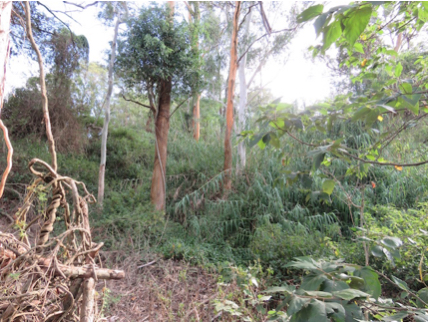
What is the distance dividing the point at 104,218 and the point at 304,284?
16.7 feet

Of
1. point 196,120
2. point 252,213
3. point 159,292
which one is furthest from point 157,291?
point 196,120

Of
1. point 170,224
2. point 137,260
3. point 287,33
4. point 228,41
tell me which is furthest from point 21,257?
point 228,41

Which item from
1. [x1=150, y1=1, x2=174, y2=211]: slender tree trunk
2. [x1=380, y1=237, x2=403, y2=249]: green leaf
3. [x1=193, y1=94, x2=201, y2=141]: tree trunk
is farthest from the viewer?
[x1=193, y1=94, x2=201, y2=141]: tree trunk

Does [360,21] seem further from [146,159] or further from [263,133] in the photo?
[146,159]

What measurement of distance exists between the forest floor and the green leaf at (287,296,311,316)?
1945 mm

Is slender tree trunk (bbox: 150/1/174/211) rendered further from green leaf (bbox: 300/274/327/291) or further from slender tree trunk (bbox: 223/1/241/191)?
green leaf (bbox: 300/274/327/291)

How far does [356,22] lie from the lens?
0.81m

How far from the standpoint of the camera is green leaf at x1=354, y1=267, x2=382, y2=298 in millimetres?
975

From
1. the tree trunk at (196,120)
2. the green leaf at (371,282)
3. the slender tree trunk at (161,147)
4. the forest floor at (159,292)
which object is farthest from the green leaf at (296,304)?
the tree trunk at (196,120)

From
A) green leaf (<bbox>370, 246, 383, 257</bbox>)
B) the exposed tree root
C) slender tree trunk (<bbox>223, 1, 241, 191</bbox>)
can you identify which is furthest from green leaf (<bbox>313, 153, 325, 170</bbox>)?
slender tree trunk (<bbox>223, 1, 241, 191</bbox>)

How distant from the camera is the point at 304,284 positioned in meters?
0.95

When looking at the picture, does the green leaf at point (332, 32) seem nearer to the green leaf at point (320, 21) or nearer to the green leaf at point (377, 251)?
the green leaf at point (320, 21)

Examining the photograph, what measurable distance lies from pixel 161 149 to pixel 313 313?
5.60 meters

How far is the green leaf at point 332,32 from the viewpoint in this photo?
2.77ft
